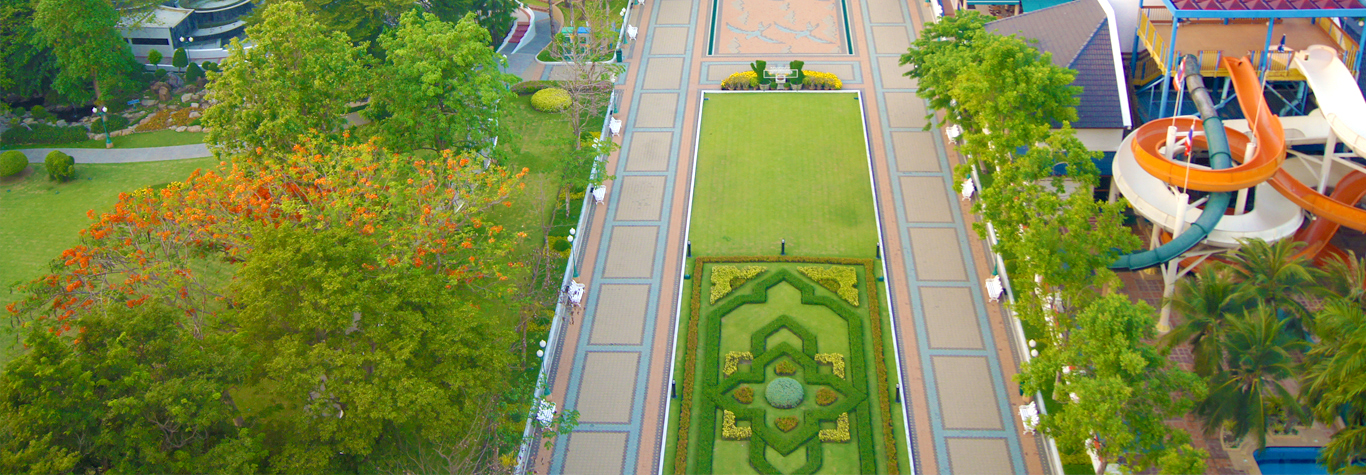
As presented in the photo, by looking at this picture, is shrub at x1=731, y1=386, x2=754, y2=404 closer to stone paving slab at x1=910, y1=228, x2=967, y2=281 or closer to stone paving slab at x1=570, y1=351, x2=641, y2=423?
stone paving slab at x1=570, y1=351, x2=641, y2=423

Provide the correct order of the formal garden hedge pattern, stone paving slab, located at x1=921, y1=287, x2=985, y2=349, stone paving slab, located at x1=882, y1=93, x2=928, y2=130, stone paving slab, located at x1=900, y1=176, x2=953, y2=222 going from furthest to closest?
stone paving slab, located at x1=882, y1=93, x2=928, y2=130, stone paving slab, located at x1=900, y1=176, x2=953, y2=222, stone paving slab, located at x1=921, y1=287, x2=985, y2=349, the formal garden hedge pattern

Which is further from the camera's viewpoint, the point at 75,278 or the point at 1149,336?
the point at 75,278

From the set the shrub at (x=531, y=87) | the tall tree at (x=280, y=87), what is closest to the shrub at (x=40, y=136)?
the tall tree at (x=280, y=87)

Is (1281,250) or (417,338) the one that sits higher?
(1281,250)

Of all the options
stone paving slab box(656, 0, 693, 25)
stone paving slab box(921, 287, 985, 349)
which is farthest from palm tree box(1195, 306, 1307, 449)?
stone paving slab box(656, 0, 693, 25)

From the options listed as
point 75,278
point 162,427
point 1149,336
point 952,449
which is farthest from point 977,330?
point 75,278

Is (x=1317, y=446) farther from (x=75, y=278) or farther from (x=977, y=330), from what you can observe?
(x=75, y=278)
